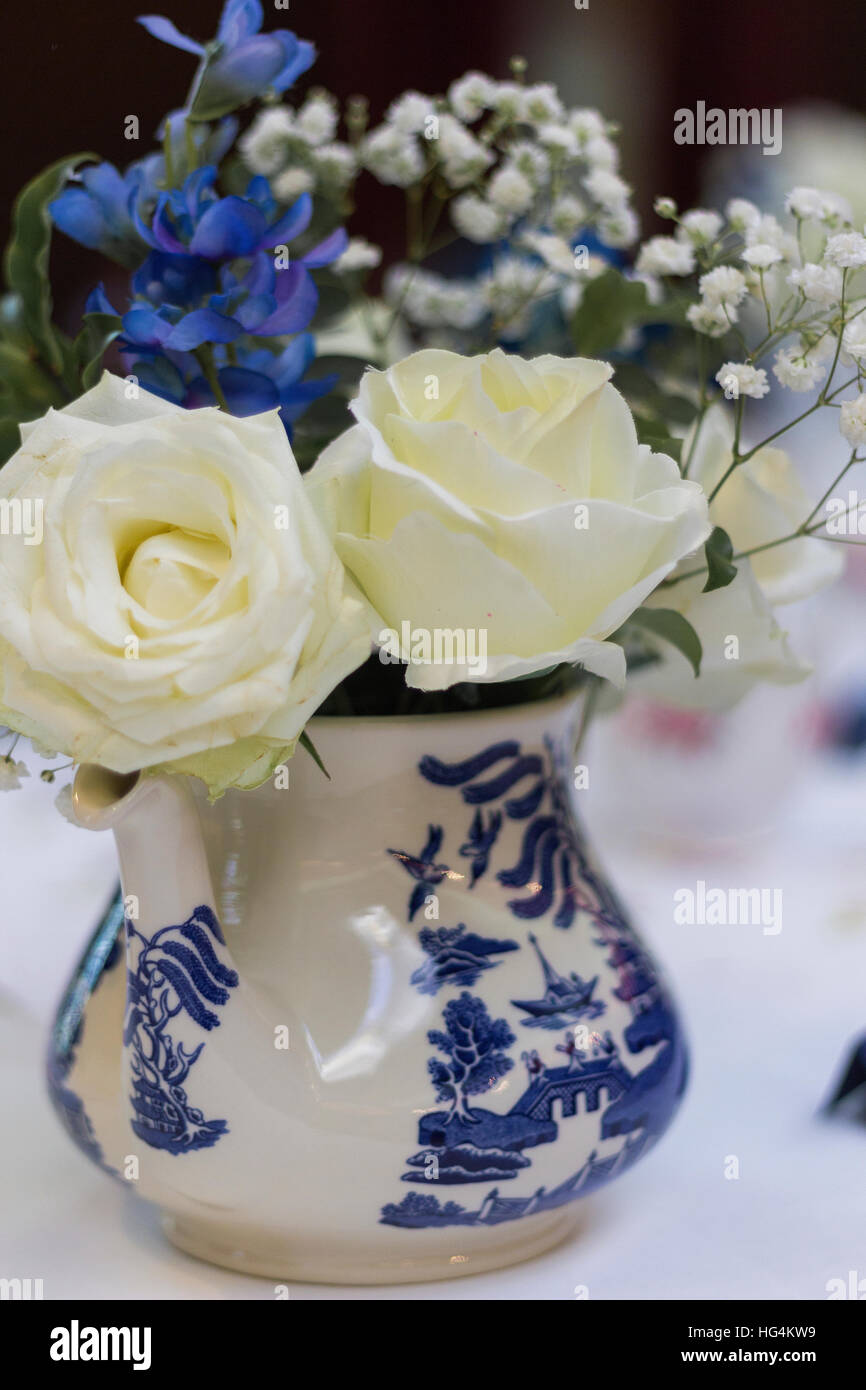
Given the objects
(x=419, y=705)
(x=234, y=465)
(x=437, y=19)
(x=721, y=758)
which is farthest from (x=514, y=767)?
(x=437, y=19)

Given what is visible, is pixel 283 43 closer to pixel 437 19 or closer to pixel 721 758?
pixel 721 758

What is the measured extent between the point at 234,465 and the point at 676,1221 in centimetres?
32

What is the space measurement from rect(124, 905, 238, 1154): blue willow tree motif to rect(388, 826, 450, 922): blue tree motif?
0.06 meters

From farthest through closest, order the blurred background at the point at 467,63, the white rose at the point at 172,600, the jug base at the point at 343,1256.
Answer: the blurred background at the point at 467,63
the jug base at the point at 343,1256
the white rose at the point at 172,600

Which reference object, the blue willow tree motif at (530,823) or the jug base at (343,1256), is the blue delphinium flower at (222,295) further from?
the jug base at (343,1256)

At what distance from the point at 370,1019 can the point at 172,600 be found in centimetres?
14

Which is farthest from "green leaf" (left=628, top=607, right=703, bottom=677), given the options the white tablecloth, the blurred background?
the blurred background

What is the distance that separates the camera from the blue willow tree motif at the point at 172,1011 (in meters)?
0.39

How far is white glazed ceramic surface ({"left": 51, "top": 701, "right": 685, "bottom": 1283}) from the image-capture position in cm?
39

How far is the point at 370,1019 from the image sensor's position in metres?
0.40

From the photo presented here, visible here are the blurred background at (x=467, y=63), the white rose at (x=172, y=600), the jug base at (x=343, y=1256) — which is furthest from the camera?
the blurred background at (x=467, y=63)

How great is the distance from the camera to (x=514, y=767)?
1.41 ft

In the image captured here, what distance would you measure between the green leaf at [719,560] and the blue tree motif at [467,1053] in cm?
14

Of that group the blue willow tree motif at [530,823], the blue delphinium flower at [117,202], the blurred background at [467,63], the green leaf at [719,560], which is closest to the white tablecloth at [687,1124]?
the blue willow tree motif at [530,823]
